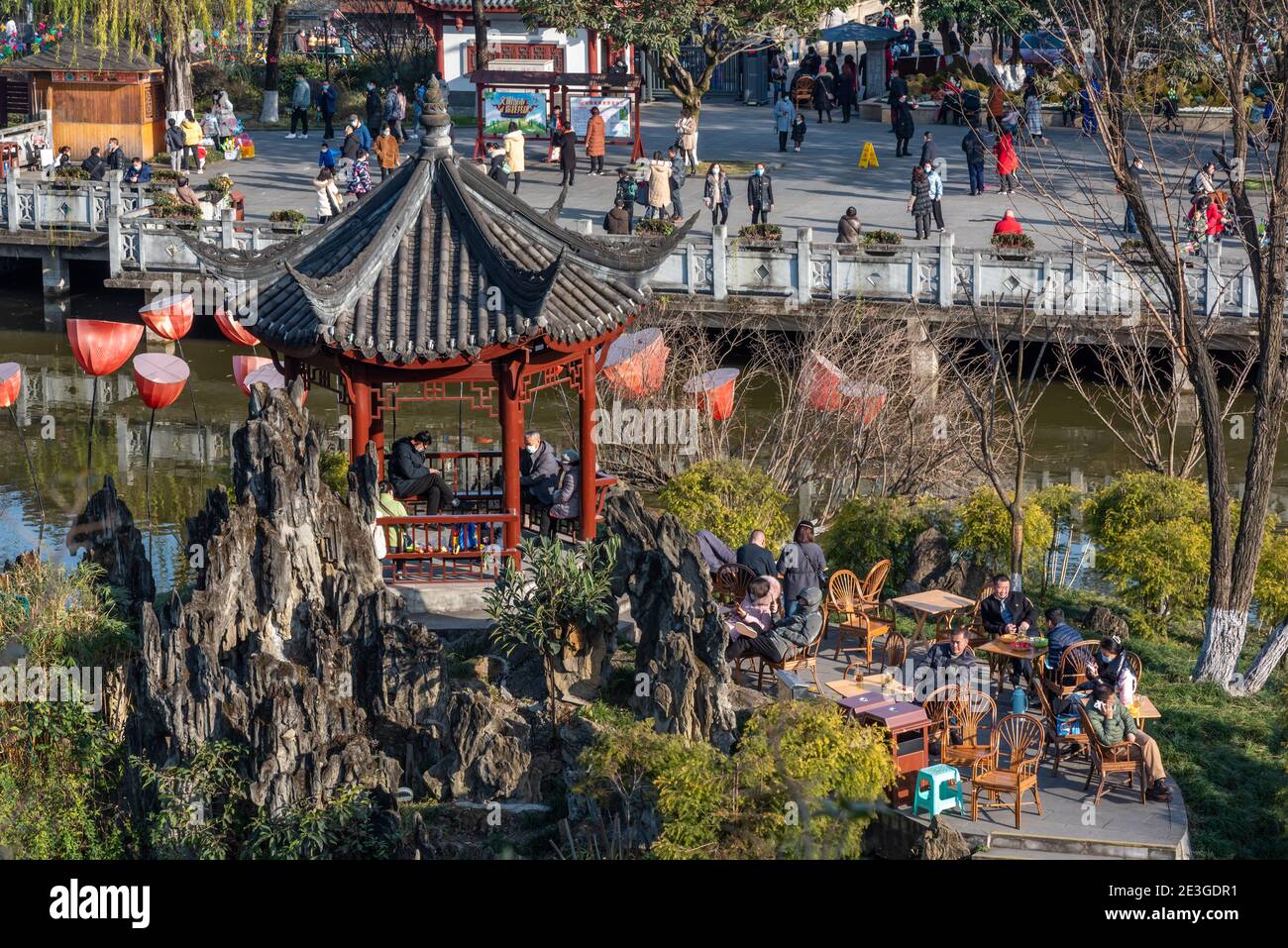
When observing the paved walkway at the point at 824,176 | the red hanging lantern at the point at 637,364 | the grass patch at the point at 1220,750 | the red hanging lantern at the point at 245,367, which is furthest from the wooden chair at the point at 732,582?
the paved walkway at the point at 824,176

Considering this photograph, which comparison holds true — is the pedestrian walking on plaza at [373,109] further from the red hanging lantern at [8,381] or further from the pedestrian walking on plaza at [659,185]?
the red hanging lantern at [8,381]

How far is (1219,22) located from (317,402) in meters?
19.0

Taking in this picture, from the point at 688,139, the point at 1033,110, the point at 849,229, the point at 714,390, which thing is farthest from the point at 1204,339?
the point at 1033,110

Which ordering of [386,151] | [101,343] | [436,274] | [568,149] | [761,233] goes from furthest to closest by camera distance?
[386,151] < [568,149] < [761,233] < [101,343] < [436,274]

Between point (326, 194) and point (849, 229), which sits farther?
point (326, 194)

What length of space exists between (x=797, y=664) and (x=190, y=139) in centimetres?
3207

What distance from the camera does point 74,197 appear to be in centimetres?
3912

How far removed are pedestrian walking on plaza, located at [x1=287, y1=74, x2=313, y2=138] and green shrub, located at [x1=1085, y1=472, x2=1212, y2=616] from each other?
1327 inches

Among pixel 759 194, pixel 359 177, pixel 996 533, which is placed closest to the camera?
pixel 996 533

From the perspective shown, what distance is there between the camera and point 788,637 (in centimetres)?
1848

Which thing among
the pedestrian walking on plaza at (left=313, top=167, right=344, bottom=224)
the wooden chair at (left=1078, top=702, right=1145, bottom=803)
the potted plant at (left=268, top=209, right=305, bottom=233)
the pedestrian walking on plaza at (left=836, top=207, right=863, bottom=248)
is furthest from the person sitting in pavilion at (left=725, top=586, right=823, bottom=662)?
the pedestrian walking on plaza at (left=313, top=167, right=344, bottom=224)

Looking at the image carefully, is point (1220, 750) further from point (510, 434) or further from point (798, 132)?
point (798, 132)

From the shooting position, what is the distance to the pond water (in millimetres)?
29297
